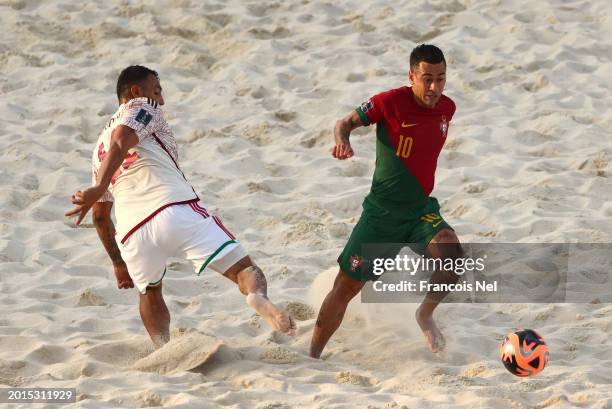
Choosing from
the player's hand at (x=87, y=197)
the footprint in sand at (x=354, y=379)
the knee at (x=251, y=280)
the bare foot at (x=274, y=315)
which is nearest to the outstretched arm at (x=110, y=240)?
the player's hand at (x=87, y=197)

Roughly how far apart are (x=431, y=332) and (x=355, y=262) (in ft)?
1.75

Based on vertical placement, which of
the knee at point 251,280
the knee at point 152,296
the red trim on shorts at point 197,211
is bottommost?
the knee at point 152,296

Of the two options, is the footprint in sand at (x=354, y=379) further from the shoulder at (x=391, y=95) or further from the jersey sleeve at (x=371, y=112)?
the shoulder at (x=391, y=95)

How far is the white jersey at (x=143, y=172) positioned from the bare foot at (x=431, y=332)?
4.23 ft

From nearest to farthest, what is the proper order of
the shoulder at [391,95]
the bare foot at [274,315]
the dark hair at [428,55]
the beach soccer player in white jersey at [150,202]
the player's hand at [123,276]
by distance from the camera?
the bare foot at [274,315], the beach soccer player in white jersey at [150,202], the dark hair at [428,55], the shoulder at [391,95], the player's hand at [123,276]

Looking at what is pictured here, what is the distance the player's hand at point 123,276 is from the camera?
562 centimetres

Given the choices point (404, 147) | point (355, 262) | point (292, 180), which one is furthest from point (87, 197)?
point (292, 180)

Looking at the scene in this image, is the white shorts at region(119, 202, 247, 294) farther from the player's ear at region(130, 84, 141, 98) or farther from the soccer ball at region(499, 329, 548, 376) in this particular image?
the soccer ball at region(499, 329, 548, 376)

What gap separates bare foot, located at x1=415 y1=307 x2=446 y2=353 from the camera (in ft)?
18.3

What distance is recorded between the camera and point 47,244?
22.9ft

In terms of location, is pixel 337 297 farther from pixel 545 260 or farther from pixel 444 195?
pixel 444 195

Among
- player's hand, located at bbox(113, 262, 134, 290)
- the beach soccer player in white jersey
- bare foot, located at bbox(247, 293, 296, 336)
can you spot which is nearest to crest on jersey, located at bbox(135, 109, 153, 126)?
the beach soccer player in white jersey

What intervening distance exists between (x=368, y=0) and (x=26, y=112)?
3.43m

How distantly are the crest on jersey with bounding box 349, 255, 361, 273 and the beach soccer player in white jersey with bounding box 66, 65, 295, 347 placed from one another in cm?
55
